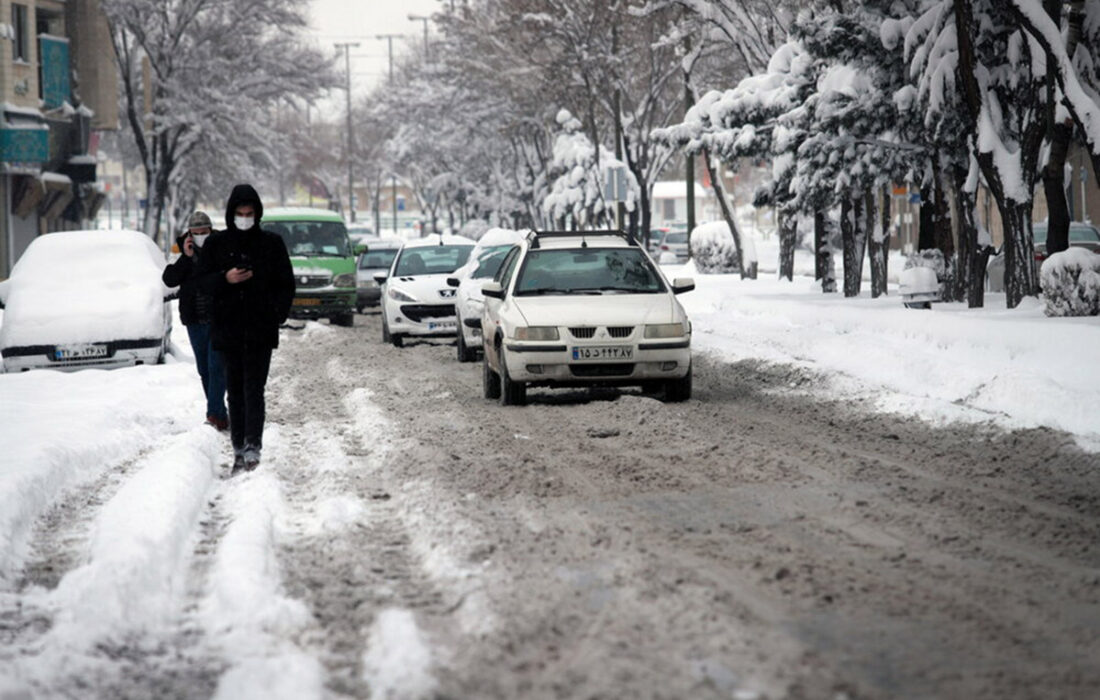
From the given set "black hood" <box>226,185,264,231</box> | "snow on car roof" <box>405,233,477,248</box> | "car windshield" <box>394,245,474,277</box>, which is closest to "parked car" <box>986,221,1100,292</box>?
"snow on car roof" <box>405,233,477,248</box>

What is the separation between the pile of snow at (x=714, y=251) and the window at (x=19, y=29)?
19099 mm

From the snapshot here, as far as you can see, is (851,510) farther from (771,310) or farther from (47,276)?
(771,310)

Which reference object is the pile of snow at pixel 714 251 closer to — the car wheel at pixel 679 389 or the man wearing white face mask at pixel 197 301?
the car wheel at pixel 679 389

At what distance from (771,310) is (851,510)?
56.2 ft

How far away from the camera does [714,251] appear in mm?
44656

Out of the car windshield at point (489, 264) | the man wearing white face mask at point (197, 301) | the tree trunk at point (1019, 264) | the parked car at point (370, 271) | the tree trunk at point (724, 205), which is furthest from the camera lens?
the tree trunk at point (724, 205)

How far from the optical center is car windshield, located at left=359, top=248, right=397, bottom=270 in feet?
118

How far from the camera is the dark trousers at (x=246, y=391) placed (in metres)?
10.6

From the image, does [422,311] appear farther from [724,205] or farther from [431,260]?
[724,205]

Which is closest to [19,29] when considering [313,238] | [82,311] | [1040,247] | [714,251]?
[313,238]

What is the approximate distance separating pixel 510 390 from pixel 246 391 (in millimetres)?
4126

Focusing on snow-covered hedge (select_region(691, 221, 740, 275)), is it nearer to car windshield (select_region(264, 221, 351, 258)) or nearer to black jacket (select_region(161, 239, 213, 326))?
car windshield (select_region(264, 221, 351, 258))

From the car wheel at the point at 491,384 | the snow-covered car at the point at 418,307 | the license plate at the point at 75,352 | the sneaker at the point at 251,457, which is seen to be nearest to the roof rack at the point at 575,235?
the car wheel at the point at 491,384

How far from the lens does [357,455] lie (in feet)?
37.4
